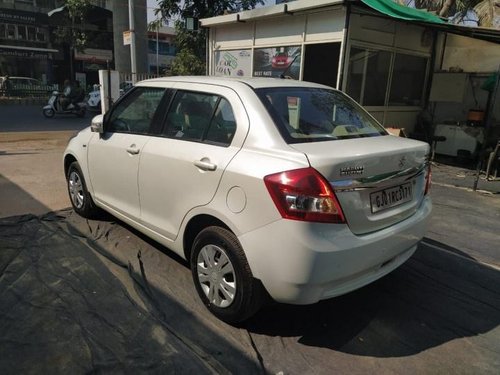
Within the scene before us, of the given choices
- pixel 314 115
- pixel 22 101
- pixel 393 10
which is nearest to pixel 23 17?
pixel 22 101

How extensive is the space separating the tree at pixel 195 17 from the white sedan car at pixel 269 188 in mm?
10388

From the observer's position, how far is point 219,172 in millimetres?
3008

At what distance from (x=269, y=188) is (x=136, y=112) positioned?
2.12 meters

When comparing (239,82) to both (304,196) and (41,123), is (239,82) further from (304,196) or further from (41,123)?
(41,123)

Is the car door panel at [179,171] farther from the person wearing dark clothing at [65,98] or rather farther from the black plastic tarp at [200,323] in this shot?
the person wearing dark clothing at [65,98]

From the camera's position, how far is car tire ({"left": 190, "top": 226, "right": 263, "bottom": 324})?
113 inches

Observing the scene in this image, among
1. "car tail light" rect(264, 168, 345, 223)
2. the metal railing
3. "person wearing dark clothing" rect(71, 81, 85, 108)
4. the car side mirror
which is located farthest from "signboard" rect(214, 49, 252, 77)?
the metal railing

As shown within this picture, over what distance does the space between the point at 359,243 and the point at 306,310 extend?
0.90 meters

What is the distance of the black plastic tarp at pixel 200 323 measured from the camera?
8.97ft

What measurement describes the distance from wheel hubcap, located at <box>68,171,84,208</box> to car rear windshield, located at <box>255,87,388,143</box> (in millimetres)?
2848

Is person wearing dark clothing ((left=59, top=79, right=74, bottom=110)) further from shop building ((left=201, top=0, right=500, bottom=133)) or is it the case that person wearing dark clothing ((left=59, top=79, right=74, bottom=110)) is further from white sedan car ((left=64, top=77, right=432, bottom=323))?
white sedan car ((left=64, top=77, right=432, bottom=323))

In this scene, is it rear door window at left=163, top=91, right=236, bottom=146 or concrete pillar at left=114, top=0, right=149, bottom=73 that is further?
concrete pillar at left=114, top=0, right=149, bottom=73

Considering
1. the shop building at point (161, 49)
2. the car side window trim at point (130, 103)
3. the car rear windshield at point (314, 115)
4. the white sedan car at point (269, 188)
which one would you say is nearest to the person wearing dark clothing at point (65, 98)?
the car side window trim at point (130, 103)

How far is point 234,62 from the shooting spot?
10969 millimetres
